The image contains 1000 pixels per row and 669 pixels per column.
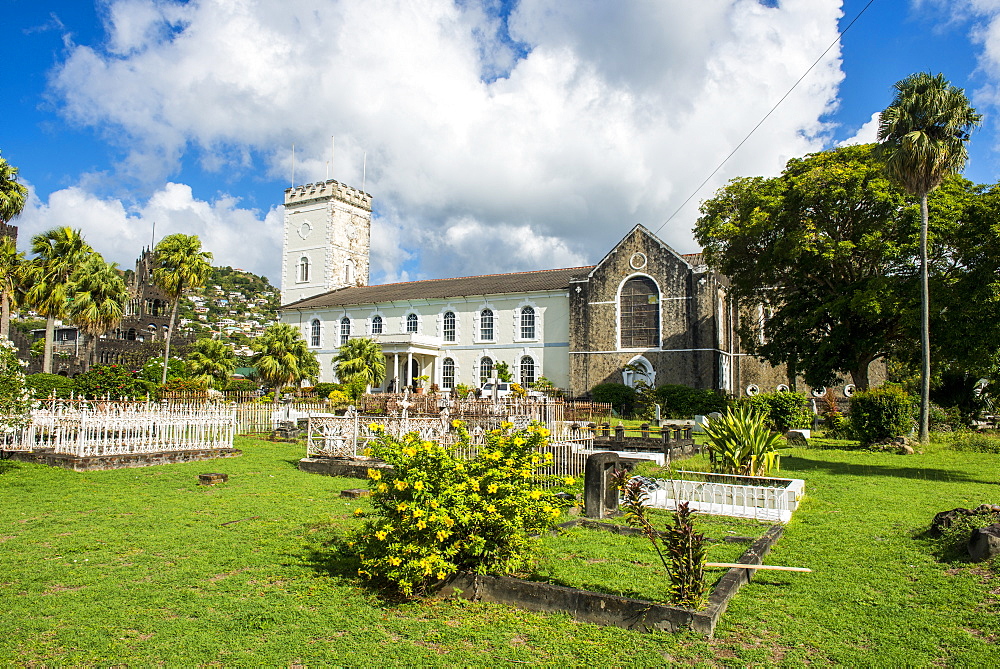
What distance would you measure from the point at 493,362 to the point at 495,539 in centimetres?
3413

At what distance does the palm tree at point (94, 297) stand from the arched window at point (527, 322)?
71.3 ft

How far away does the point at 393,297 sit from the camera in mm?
44375

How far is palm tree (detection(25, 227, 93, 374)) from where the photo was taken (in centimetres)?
2780

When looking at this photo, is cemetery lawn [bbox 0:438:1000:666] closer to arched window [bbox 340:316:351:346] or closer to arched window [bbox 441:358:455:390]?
arched window [bbox 441:358:455:390]

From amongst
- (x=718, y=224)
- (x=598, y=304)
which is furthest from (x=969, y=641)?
(x=598, y=304)

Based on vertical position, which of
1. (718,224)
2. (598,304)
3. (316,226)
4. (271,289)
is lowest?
(598,304)

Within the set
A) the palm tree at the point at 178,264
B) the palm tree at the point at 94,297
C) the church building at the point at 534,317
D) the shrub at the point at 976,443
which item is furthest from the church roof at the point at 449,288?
the shrub at the point at 976,443

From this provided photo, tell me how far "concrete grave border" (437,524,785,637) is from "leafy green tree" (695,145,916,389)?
2055cm

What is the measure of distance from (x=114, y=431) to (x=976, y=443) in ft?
77.6

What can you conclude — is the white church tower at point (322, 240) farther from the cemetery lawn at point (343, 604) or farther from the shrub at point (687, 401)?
the cemetery lawn at point (343, 604)

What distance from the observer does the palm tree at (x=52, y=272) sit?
27797mm

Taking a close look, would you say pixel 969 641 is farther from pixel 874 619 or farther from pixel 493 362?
pixel 493 362

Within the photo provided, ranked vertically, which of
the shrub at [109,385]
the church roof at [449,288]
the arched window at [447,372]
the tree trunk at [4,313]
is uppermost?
the church roof at [449,288]

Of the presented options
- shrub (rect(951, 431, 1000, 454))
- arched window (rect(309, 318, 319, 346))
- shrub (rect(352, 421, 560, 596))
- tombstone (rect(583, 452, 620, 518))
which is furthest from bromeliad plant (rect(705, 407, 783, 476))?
arched window (rect(309, 318, 319, 346))
